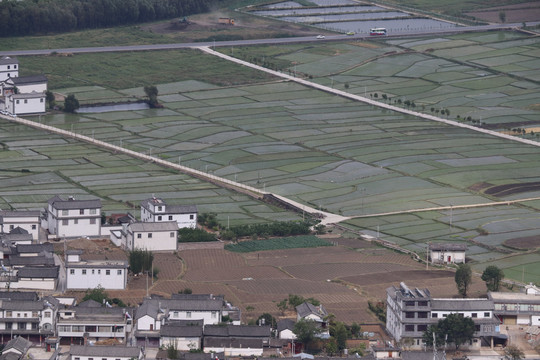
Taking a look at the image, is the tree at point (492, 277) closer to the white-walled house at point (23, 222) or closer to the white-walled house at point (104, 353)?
the white-walled house at point (104, 353)

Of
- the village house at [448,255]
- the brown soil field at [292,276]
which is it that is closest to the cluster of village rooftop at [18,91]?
the brown soil field at [292,276]

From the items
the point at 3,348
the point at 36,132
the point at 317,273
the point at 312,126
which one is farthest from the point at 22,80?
the point at 3,348

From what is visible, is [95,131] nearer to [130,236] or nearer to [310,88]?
[310,88]

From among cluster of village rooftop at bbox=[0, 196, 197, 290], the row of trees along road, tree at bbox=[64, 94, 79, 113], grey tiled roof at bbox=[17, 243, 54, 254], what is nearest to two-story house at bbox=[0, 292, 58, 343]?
cluster of village rooftop at bbox=[0, 196, 197, 290]

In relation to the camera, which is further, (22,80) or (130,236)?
(22,80)

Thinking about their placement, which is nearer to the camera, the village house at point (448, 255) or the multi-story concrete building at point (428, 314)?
the multi-story concrete building at point (428, 314)
